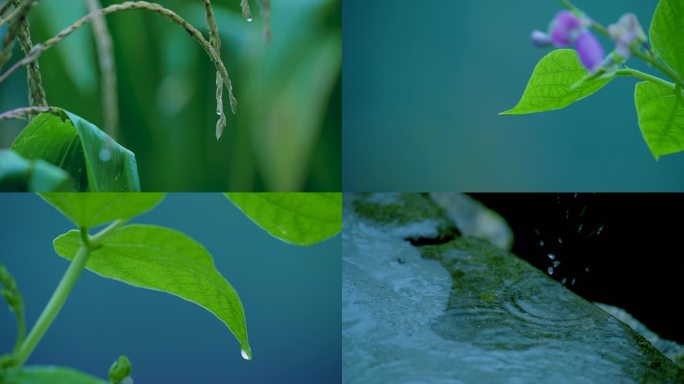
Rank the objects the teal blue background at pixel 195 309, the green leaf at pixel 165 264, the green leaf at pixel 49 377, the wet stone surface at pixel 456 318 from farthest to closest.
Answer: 1. the teal blue background at pixel 195 309
2. the wet stone surface at pixel 456 318
3. the green leaf at pixel 165 264
4. the green leaf at pixel 49 377

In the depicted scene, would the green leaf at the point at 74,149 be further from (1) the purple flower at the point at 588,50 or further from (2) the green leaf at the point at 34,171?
(1) the purple flower at the point at 588,50

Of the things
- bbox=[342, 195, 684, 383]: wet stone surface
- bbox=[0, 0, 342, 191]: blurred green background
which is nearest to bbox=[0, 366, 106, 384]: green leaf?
bbox=[342, 195, 684, 383]: wet stone surface

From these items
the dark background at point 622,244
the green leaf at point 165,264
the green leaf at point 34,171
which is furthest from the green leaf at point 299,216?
the dark background at point 622,244

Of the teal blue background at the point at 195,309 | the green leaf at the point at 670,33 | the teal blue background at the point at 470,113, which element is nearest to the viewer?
the green leaf at the point at 670,33

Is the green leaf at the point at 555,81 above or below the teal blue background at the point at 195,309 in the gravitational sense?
above

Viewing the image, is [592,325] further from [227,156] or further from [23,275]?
[23,275]

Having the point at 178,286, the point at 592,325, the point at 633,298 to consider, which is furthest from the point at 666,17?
the point at 633,298
